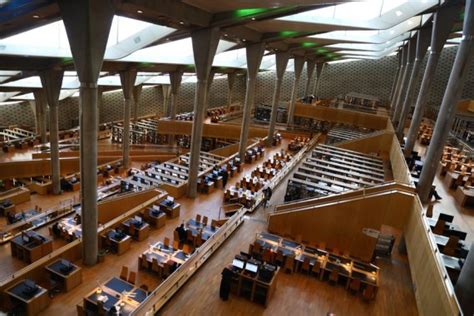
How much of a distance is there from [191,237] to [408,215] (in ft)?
26.8

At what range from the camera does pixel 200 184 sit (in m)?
18.8

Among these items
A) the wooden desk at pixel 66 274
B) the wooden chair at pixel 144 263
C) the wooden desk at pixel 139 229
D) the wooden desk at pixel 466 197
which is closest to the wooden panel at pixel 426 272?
the wooden desk at pixel 466 197

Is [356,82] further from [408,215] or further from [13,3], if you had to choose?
[13,3]

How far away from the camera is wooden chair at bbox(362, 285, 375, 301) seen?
10.0 metres

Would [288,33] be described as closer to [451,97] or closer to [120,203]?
[451,97]

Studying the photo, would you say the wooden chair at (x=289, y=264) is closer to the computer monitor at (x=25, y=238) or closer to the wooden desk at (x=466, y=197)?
the wooden desk at (x=466, y=197)

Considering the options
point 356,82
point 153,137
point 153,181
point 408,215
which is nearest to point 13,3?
point 153,181

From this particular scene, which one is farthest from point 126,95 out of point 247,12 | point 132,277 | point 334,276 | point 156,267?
point 334,276

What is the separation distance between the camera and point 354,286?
34.1ft

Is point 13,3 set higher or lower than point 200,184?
higher

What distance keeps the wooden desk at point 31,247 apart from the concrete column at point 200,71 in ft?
23.8

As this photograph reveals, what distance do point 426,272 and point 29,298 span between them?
1078 centimetres

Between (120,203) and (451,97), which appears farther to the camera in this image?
(120,203)

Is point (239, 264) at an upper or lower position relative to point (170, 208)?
upper
